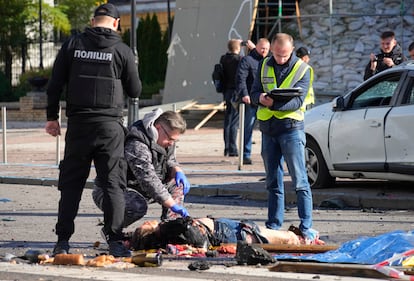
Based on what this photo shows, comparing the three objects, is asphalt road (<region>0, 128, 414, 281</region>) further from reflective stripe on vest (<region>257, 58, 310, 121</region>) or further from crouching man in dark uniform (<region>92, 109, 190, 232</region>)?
reflective stripe on vest (<region>257, 58, 310, 121</region>)

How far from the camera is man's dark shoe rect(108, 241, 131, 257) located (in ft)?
29.1

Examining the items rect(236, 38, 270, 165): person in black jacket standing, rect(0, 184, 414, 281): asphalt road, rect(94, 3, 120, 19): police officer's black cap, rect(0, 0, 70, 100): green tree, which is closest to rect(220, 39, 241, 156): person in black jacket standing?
rect(236, 38, 270, 165): person in black jacket standing

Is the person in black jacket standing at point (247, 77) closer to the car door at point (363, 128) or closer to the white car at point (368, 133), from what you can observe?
the white car at point (368, 133)

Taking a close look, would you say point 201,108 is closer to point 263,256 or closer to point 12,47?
point 12,47

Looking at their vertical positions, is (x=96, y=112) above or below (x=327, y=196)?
above

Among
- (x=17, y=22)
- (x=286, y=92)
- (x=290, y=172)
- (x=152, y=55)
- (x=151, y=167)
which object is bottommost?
(x=152, y=55)

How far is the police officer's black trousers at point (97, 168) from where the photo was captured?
8.83 metres

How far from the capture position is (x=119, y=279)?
7707 millimetres

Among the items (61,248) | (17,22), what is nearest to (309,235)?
(61,248)

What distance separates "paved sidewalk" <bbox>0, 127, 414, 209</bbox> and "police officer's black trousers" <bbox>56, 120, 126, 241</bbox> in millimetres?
4993

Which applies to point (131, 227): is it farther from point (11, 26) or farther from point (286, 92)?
point (11, 26)

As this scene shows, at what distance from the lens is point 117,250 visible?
888 cm

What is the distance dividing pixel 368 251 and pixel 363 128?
5065mm

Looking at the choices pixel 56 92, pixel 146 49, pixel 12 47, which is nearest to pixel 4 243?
pixel 56 92
